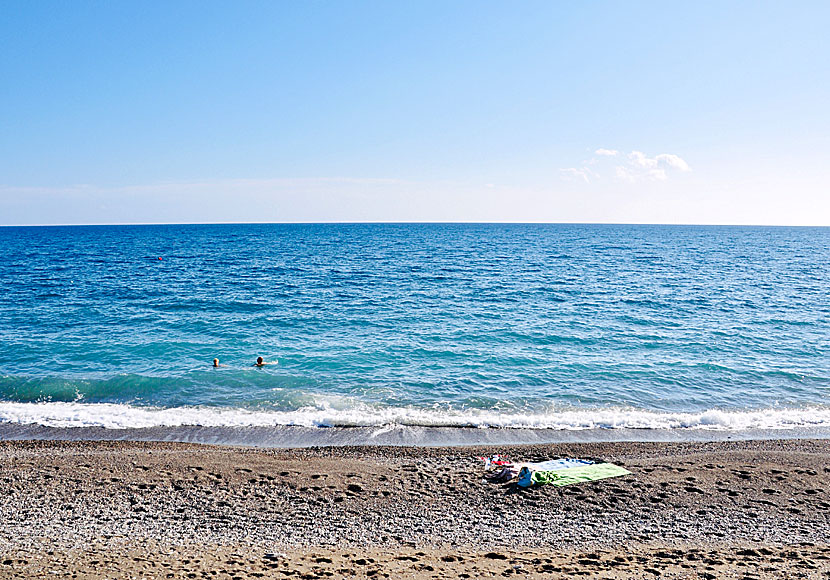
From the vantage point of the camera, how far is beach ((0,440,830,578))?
8984 millimetres

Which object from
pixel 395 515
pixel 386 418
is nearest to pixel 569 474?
pixel 395 515

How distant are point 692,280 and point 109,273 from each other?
6057 cm

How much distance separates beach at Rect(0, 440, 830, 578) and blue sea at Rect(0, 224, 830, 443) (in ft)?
10.5

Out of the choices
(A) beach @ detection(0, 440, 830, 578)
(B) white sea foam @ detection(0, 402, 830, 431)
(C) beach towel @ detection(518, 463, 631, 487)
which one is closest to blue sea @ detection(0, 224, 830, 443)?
(B) white sea foam @ detection(0, 402, 830, 431)

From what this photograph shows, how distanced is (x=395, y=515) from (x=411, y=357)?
45.5 feet

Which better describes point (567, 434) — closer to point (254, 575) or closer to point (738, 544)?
point (738, 544)

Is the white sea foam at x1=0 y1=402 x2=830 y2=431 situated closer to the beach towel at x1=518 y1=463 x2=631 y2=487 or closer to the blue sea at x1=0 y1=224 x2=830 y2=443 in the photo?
the blue sea at x1=0 y1=224 x2=830 y2=443

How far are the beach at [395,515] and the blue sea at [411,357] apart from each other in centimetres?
319

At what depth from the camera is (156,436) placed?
54.7 feet

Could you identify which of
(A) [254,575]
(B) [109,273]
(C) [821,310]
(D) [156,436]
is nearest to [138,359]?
(D) [156,436]

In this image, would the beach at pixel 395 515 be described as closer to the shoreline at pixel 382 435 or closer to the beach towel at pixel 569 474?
the beach towel at pixel 569 474

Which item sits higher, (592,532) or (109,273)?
(109,273)

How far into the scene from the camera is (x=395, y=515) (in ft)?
36.9

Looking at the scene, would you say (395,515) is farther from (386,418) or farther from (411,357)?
(411,357)
